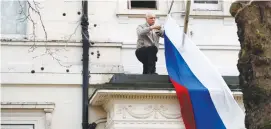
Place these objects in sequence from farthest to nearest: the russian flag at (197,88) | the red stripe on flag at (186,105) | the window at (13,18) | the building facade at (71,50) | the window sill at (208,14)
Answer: the window sill at (208,14) < the window at (13,18) < the building facade at (71,50) < the red stripe on flag at (186,105) < the russian flag at (197,88)

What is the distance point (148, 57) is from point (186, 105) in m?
1.19

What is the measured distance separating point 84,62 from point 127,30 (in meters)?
1.02

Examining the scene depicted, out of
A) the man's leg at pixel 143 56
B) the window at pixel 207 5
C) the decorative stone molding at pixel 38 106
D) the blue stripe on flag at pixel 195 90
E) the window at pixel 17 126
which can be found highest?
the window at pixel 207 5

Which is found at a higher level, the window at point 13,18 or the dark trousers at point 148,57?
the window at point 13,18

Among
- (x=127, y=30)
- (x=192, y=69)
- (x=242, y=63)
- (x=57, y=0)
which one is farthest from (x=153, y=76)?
(x=242, y=63)

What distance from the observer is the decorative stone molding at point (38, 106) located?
1342cm

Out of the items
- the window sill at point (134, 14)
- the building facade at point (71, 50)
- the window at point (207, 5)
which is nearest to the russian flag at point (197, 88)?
the building facade at point (71, 50)

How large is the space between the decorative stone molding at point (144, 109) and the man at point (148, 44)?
0.64 m

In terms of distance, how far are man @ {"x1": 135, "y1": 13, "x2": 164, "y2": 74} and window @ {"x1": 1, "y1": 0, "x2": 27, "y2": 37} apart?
2344 mm

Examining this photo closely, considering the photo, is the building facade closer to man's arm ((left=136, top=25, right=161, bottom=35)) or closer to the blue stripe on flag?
the blue stripe on flag

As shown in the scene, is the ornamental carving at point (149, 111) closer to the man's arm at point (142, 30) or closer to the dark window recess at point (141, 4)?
the man's arm at point (142, 30)

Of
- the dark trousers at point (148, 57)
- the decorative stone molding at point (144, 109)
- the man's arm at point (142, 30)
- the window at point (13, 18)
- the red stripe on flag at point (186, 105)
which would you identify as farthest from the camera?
the window at point (13, 18)

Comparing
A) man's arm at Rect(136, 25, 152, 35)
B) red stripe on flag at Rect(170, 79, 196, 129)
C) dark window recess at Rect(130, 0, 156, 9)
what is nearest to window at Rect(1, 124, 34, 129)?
man's arm at Rect(136, 25, 152, 35)

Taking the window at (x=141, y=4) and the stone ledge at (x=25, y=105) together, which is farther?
the window at (x=141, y=4)
